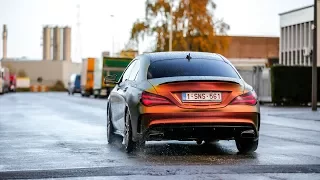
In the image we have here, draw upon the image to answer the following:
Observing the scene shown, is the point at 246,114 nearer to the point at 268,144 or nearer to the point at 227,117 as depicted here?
the point at 227,117

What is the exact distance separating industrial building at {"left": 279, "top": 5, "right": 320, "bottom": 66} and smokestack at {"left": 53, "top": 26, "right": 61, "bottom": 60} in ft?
196

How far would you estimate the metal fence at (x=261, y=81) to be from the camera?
47.0 meters

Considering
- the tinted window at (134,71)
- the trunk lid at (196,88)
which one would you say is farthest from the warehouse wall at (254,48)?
the trunk lid at (196,88)

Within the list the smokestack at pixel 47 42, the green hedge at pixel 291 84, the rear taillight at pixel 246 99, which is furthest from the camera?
the smokestack at pixel 47 42

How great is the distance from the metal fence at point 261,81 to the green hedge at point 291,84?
2.52 meters

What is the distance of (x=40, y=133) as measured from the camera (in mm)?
18156

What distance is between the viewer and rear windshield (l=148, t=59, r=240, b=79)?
493 inches

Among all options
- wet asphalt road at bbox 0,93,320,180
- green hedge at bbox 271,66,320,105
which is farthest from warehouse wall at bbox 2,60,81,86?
wet asphalt road at bbox 0,93,320,180

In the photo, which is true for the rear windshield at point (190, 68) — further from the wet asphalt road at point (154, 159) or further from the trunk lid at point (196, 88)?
the wet asphalt road at point (154, 159)

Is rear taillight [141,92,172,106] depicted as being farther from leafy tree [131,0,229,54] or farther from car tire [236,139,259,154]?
leafy tree [131,0,229,54]

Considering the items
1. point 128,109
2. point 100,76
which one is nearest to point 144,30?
point 100,76

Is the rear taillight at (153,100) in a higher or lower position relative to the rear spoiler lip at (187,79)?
lower

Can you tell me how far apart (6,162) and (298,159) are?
3.98 metres

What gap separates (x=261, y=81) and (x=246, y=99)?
3620 cm
